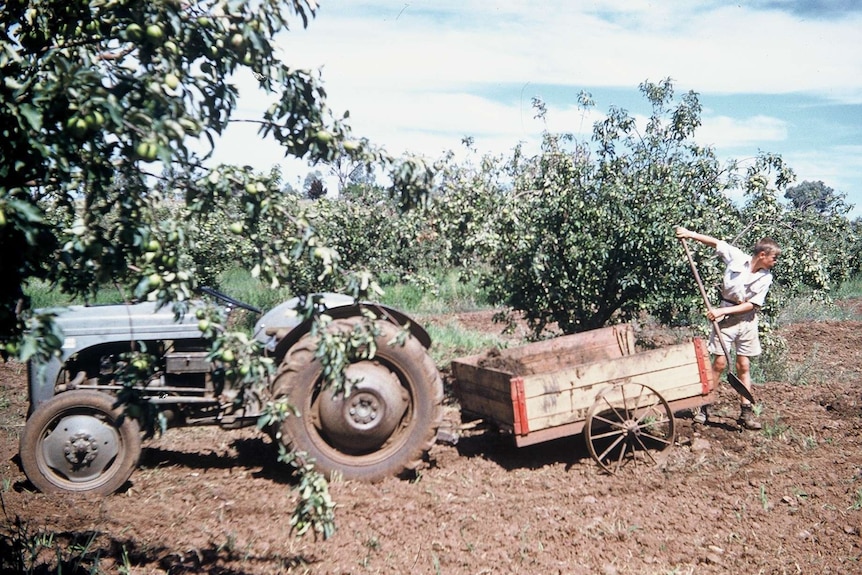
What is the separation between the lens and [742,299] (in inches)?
247

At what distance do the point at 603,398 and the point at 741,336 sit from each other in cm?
201

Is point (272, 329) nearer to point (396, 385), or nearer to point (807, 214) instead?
point (396, 385)

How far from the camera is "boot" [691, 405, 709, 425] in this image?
635 centimetres

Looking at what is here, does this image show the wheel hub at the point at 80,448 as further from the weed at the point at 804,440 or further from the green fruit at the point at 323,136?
the weed at the point at 804,440

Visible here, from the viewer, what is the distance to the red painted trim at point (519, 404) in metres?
5.00

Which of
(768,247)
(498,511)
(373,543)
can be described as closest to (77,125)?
(373,543)

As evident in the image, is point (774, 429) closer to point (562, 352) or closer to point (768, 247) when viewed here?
point (768, 247)

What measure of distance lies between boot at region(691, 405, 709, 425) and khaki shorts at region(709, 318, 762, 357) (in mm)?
588

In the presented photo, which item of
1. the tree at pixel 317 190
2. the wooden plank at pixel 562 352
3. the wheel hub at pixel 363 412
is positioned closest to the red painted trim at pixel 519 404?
the wheel hub at pixel 363 412

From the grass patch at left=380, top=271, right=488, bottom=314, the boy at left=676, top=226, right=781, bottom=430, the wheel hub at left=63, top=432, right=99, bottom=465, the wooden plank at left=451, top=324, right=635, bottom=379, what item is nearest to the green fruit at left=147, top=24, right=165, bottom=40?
the wheel hub at left=63, top=432, right=99, bottom=465

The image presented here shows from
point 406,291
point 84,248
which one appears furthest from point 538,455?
→ point 406,291

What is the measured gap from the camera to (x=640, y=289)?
684cm

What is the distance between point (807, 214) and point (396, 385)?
6.68m

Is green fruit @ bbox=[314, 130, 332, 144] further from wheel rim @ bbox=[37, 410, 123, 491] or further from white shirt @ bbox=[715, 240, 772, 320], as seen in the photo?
white shirt @ bbox=[715, 240, 772, 320]
